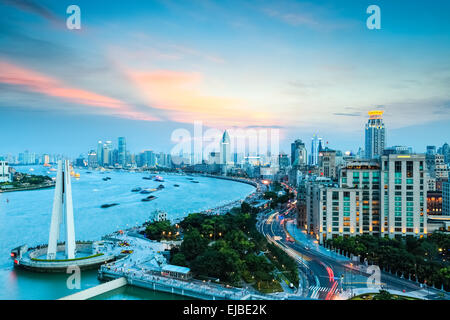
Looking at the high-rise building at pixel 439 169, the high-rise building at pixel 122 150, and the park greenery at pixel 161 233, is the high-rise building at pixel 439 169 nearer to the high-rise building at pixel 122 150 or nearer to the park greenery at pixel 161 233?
the park greenery at pixel 161 233

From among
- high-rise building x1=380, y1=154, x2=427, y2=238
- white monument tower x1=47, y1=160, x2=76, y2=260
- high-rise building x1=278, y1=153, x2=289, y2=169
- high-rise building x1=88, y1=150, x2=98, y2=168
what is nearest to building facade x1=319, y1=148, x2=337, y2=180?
high-rise building x1=380, y1=154, x2=427, y2=238

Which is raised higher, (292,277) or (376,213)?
(376,213)

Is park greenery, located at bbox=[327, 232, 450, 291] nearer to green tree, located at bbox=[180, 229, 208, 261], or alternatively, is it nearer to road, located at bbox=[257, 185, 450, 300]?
road, located at bbox=[257, 185, 450, 300]

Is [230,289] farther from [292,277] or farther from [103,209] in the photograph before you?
[103,209]

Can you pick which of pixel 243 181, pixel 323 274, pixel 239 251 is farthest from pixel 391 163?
pixel 243 181

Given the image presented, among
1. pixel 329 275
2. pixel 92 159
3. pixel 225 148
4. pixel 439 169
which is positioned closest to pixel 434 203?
pixel 439 169

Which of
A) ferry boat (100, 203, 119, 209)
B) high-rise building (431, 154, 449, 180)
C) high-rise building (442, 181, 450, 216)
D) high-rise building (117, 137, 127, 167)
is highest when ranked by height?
high-rise building (117, 137, 127, 167)
